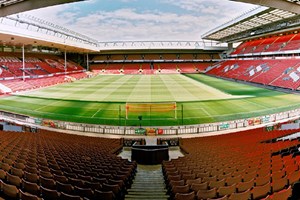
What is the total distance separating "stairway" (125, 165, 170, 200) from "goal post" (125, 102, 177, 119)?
11.5 m

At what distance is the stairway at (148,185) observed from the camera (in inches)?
251

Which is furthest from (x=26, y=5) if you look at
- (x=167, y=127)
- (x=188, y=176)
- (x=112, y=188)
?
(x=167, y=127)

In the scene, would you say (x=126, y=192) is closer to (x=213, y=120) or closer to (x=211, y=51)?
(x=213, y=120)

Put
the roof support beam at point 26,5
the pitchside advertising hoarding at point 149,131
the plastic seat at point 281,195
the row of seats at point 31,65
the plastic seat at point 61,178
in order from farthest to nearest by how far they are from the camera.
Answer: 1. the row of seats at point 31,65
2. the pitchside advertising hoarding at point 149,131
3. the roof support beam at point 26,5
4. the plastic seat at point 61,178
5. the plastic seat at point 281,195

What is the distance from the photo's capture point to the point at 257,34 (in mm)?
55344

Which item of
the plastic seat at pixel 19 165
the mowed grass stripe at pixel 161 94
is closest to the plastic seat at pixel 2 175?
the plastic seat at pixel 19 165

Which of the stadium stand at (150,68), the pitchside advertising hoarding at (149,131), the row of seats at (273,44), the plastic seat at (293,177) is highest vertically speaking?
the row of seats at (273,44)

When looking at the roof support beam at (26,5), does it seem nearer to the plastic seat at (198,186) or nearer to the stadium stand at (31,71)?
the plastic seat at (198,186)

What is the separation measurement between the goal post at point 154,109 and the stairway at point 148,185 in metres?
11.5

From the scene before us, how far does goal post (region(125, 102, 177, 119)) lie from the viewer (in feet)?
72.4

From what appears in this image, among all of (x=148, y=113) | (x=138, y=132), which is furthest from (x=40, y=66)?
(x=138, y=132)

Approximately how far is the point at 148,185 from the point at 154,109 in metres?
16.2

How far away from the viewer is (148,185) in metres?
7.79

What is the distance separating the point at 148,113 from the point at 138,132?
6.35 metres
